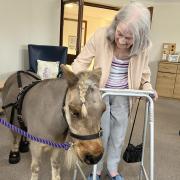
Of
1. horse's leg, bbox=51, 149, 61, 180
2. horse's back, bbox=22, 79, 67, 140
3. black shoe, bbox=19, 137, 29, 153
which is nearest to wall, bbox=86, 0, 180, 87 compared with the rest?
black shoe, bbox=19, 137, 29, 153

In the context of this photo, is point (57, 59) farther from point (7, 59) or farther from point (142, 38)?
point (142, 38)

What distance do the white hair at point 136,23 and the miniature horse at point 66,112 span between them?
34cm

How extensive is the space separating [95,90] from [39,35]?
3.59 m

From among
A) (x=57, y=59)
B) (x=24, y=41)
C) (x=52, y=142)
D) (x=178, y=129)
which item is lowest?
(x=178, y=129)

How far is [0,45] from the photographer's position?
13.0 ft

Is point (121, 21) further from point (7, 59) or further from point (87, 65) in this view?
point (7, 59)

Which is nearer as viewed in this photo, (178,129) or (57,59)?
(178,129)

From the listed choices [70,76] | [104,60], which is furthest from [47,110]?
[104,60]

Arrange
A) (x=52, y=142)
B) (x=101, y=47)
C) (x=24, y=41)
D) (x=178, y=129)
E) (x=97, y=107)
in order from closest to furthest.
Answer: (x=97, y=107) → (x=52, y=142) → (x=101, y=47) → (x=178, y=129) → (x=24, y=41)

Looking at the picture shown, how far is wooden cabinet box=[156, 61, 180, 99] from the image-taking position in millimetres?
5473

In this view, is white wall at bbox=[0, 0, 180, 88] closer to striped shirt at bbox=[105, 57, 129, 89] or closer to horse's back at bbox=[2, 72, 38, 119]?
horse's back at bbox=[2, 72, 38, 119]

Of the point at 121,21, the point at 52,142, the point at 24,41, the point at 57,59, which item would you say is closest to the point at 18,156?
the point at 52,142

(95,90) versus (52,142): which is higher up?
(95,90)

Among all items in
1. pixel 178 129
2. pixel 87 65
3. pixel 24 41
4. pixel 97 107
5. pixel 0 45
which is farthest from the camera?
pixel 24 41
